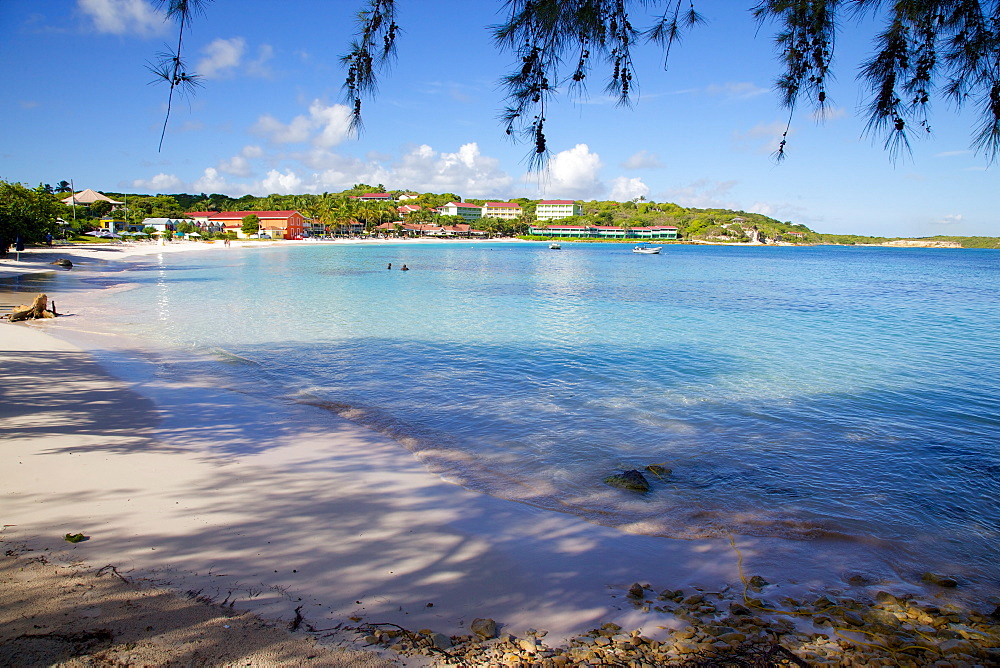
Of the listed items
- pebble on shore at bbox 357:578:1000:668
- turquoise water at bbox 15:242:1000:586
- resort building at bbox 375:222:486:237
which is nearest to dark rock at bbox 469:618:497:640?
pebble on shore at bbox 357:578:1000:668

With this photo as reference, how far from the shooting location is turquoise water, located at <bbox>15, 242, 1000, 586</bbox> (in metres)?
6.30

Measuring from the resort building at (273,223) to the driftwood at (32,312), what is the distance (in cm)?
10708

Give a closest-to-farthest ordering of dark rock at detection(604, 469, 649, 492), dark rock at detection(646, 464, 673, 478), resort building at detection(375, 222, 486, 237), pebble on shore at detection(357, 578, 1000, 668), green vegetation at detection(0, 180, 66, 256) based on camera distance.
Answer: pebble on shore at detection(357, 578, 1000, 668) → dark rock at detection(604, 469, 649, 492) → dark rock at detection(646, 464, 673, 478) → green vegetation at detection(0, 180, 66, 256) → resort building at detection(375, 222, 486, 237)

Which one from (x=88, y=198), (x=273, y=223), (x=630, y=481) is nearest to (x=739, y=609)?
(x=630, y=481)

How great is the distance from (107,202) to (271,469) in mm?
117198

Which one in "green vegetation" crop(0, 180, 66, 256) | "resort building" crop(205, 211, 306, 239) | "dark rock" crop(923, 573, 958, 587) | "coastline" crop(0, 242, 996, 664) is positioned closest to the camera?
"coastline" crop(0, 242, 996, 664)

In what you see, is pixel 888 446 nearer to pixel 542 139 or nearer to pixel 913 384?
pixel 913 384


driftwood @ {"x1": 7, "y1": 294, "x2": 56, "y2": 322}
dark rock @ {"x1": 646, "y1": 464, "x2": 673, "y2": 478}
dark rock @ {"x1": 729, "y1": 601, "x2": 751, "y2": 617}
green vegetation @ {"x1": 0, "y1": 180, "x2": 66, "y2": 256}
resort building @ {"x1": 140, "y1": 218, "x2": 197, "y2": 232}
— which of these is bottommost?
dark rock @ {"x1": 646, "y1": 464, "x2": 673, "y2": 478}

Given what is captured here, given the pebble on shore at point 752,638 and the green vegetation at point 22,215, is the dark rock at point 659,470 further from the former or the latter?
the green vegetation at point 22,215

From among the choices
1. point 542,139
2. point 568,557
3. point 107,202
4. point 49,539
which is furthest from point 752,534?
point 107,202

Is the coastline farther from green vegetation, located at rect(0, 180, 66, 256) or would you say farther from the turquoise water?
green vegetation, located at rect(0, 180, 66, 256)

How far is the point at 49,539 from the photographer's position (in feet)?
14.0

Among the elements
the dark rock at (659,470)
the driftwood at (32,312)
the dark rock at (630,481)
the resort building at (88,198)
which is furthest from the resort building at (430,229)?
the dark rock at (630,481)

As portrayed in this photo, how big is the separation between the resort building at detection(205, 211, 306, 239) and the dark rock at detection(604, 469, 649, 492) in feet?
404
